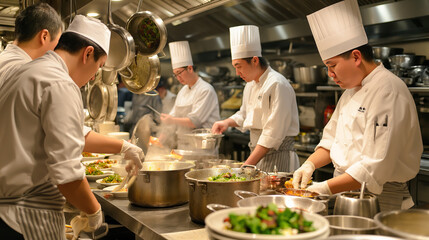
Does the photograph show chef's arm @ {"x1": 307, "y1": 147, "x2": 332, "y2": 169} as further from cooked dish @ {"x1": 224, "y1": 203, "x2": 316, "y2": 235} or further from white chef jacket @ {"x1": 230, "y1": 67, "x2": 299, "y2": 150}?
cooked dish @ {"x1": 224, "y1": 203, "x2": 316, "y2": 235}

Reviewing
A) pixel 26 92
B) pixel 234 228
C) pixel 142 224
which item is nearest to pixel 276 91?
pixel 142 224

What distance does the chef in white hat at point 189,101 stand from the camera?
4781 mm

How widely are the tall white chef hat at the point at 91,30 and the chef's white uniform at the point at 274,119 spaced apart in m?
1.68

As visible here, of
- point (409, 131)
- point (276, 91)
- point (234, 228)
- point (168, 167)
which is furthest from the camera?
point (276, 91)

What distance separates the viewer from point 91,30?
2.03 m

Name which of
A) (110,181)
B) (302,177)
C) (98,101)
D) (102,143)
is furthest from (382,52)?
(102,143)

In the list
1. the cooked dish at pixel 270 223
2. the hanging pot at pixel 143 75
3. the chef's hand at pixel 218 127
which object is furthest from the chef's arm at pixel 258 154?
the cooked dish at pixel 270 223

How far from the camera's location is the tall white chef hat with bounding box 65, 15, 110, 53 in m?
2.00

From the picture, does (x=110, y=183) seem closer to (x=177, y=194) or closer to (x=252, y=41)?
(x=177, y=194)

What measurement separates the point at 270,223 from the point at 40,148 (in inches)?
41.7

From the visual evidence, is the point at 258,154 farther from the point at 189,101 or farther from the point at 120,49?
the point at 189,101

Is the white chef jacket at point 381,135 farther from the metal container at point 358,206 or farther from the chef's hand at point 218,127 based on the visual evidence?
the chef's hand at point 218,127

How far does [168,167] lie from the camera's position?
259 cm

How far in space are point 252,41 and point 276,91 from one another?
0.55 metres
